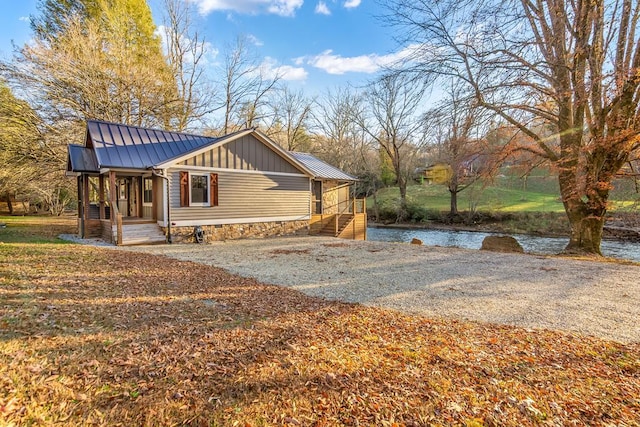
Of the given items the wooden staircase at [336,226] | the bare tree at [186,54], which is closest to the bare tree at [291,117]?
the bare tree at [186,54]

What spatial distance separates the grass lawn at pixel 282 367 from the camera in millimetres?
2307

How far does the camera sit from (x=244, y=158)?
13.2m

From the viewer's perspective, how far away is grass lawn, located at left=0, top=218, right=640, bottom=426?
231 centimetres

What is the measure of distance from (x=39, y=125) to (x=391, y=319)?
704 inches

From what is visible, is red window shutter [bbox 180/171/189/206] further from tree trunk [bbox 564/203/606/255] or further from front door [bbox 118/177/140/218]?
tree trunk [bbox 564/203/606/255]

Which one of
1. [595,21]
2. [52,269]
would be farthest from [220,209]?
[595,21]

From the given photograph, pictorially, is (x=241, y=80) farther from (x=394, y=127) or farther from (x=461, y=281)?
(x=461, y=281)

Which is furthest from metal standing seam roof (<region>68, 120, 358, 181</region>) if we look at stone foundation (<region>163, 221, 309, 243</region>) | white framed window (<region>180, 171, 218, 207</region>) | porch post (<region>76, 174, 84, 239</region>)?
stone foundation (<region>163, 221, 309, 243</region>)

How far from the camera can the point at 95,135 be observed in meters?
11.2

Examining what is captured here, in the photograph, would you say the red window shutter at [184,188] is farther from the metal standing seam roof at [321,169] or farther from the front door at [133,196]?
the metal standing seam roof at [321,169]

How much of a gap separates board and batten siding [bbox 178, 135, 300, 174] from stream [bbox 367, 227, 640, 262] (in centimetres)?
784

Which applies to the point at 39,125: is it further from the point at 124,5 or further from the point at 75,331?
the point at 75,331

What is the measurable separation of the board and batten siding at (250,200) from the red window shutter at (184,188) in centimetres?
12

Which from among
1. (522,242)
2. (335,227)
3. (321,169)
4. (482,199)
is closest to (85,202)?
(335,227)
